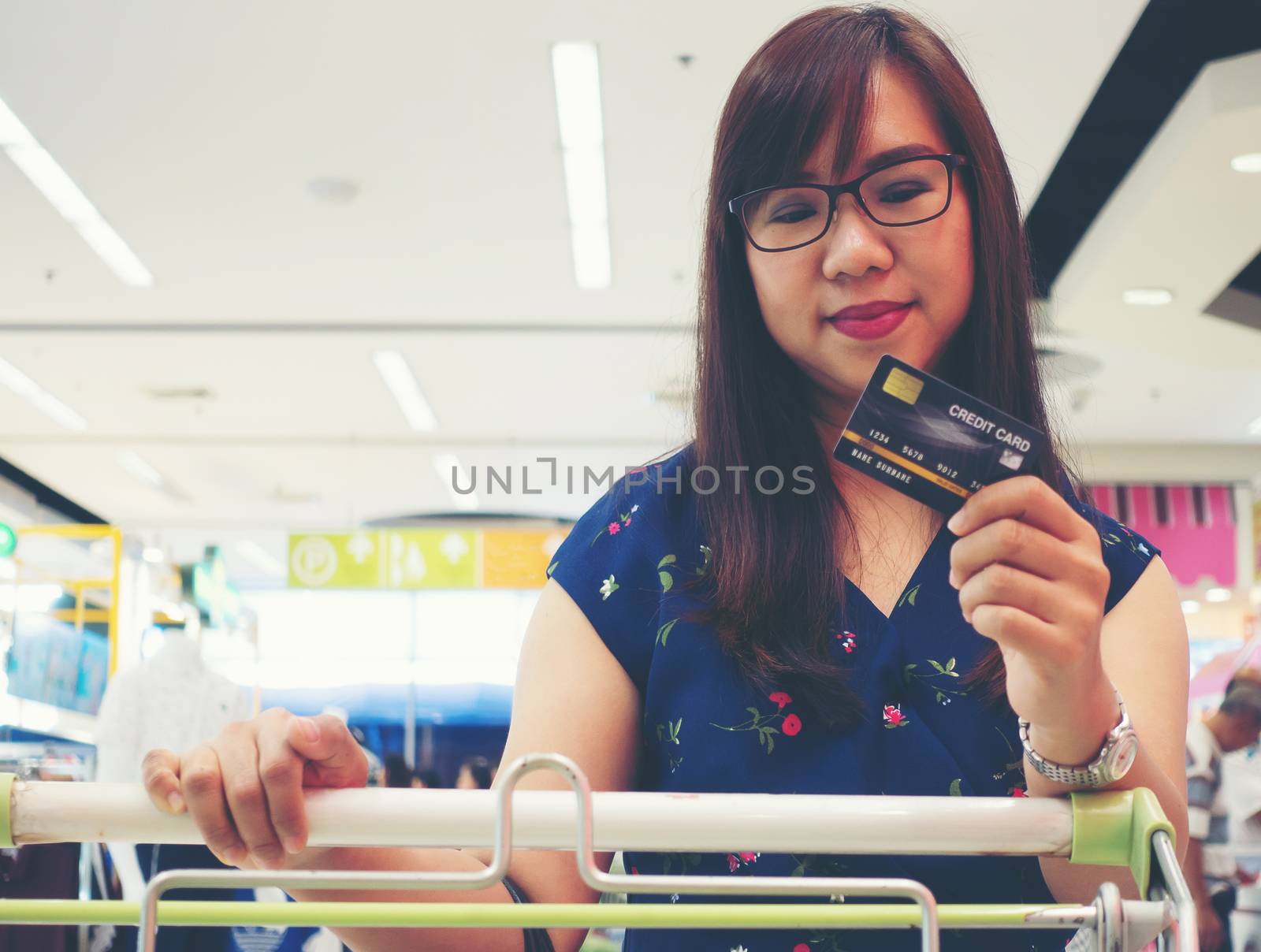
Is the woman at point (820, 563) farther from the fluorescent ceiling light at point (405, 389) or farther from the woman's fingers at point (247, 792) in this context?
the fluorescent ceiling light at point (405, 389)

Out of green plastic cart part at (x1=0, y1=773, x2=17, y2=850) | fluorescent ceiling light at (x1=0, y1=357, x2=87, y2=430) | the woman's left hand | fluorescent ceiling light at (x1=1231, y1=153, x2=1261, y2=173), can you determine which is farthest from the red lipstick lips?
fluorescent ceiling light at (x1=0, y1=357, x2=87, y2=430)

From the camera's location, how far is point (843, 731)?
0.95m

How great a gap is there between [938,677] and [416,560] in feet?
32.3

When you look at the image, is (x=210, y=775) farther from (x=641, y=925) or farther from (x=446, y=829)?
(x=641, y=925)

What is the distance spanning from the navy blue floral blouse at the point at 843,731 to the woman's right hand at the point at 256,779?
13.5 inches

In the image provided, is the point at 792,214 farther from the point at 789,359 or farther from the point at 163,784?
the point at 163,784

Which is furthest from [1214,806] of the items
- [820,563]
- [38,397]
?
[38,397]

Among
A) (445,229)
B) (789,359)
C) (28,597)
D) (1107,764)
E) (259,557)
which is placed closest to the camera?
(1107,764)

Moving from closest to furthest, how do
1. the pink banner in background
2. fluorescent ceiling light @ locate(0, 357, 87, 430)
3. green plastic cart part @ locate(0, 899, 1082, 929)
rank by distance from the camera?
green plastic cart part @ locate(0, 899, 1082, 929) < fluorescent ceiling light @ locate(0, 357, 87, 430) < the pink banner in background

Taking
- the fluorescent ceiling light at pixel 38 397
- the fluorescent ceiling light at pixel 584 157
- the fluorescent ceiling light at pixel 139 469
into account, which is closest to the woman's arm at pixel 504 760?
the fluorescent ceiling light at pixel 584 157

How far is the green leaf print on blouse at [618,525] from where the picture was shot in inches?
43.3

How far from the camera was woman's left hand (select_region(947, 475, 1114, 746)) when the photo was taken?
0.69 metres

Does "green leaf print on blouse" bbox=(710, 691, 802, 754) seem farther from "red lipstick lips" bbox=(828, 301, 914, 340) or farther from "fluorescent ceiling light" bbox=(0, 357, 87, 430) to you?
"fluorescent ceiling light" bbox=(0, 357, 87, 430)

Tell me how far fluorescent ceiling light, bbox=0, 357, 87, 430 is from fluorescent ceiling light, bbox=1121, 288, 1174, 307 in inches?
278
